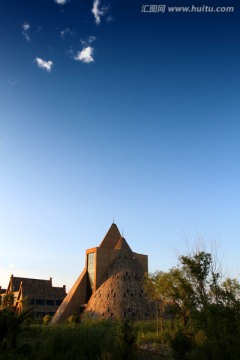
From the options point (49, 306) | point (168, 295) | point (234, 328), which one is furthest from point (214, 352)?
point (49, 306)

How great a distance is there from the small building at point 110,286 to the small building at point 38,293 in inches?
458

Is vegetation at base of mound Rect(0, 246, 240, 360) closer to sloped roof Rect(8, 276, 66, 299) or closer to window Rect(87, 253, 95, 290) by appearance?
window Rect(87, 253, 95, 290)

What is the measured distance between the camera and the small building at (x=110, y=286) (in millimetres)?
37500

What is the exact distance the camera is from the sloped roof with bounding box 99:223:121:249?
1841 inches

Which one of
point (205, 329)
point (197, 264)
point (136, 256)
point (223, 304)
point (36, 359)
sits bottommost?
point (36, 359)

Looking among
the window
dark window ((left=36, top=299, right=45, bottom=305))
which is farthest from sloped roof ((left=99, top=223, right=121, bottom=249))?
dark window ((left=36, top=299, right=45, bottom=305))

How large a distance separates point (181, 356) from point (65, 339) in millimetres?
7246

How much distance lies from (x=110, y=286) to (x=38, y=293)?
1934 cm

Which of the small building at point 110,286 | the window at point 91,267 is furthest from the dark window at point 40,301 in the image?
Answer: the window at point 91,267

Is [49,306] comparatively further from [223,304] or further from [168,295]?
[223,304]

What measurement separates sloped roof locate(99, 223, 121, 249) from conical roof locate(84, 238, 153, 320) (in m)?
3.56

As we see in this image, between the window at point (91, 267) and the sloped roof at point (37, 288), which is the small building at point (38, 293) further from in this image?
the window at point (91, 267)

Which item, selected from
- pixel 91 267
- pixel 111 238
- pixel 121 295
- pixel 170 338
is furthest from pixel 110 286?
pixel 170 338

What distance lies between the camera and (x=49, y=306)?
53906 mm
